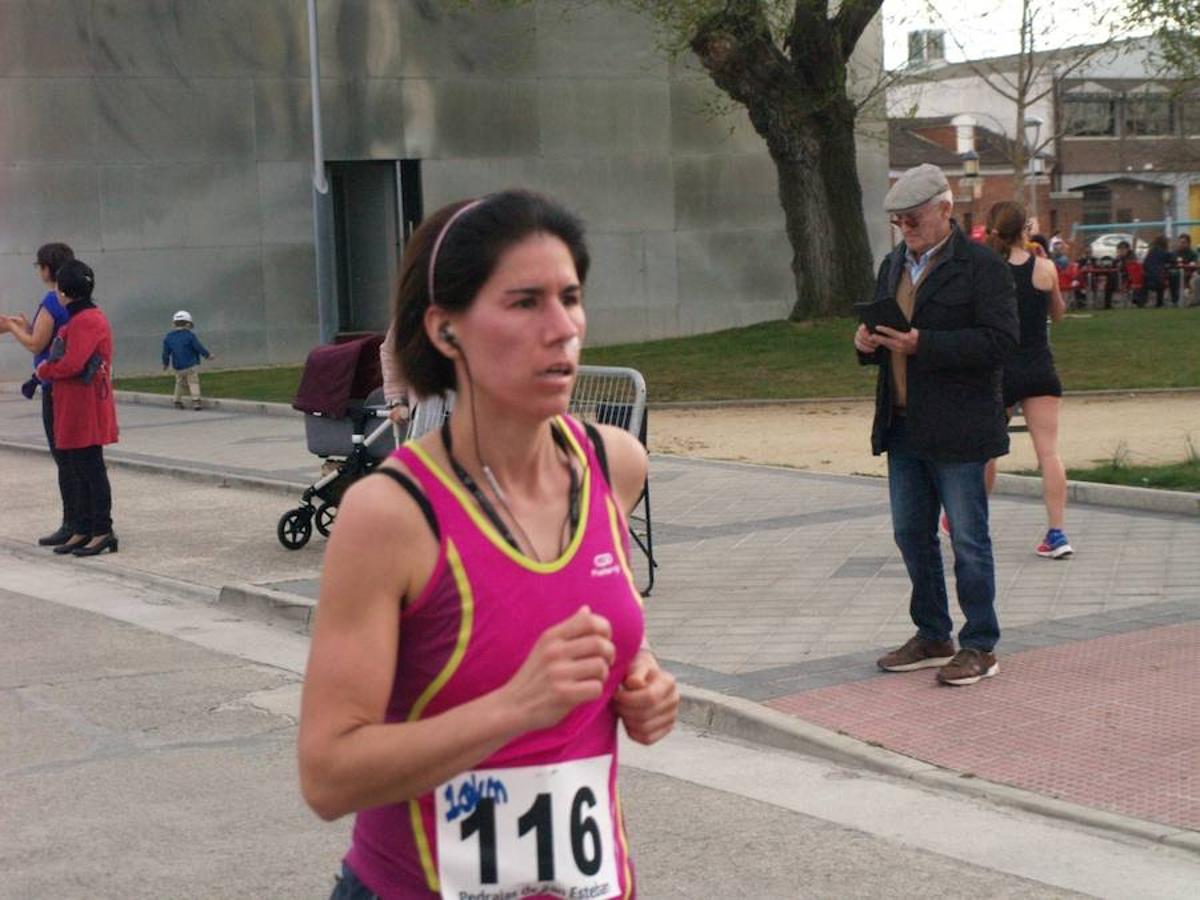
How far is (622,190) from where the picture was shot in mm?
36188

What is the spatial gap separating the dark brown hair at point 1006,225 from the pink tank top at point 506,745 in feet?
25.9

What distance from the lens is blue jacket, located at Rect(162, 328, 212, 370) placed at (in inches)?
963

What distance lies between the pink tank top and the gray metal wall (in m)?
30.6

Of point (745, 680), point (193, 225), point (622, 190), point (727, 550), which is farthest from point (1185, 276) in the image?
point (745, 680)

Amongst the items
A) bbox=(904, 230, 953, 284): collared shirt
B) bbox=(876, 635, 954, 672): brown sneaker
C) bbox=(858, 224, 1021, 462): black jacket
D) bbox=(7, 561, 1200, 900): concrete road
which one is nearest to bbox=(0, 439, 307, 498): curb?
bbox=(7, 561, 1200, 900): concrete road

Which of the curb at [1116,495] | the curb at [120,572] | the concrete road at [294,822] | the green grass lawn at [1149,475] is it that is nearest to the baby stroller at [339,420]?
the curb at [120,572]

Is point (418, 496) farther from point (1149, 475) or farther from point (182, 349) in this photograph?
point (182, 349)

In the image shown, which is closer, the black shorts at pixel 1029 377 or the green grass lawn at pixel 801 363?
the black shorts at pixel 1029 377

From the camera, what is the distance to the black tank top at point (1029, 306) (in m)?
10.5

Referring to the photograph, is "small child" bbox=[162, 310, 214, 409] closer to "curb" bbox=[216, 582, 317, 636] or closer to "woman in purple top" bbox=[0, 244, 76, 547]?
"woman in purple top" bbox=[0, 244, 76, 547]

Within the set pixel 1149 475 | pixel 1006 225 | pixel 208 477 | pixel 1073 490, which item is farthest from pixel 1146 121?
pixel 1006 225

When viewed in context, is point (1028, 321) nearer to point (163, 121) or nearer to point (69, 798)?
point (69, 798)

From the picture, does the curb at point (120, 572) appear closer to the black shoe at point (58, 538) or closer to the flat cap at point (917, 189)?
the black shoe at point (58, 538)

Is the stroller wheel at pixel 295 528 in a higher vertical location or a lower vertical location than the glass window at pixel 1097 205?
lower
